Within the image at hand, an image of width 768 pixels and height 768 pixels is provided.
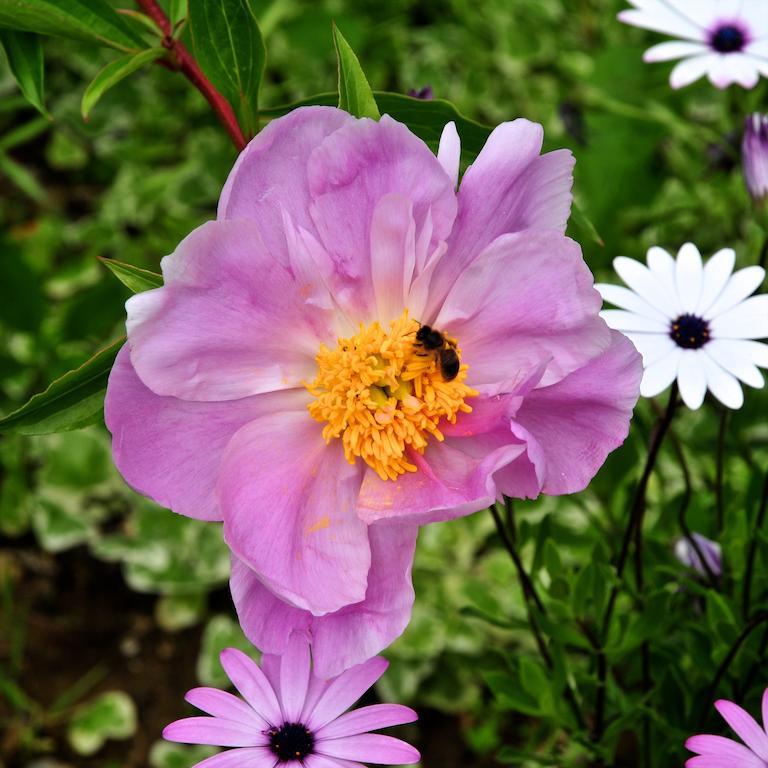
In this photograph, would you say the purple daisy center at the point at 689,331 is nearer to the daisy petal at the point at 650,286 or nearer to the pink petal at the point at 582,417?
the daisy petal at the point at 650,286

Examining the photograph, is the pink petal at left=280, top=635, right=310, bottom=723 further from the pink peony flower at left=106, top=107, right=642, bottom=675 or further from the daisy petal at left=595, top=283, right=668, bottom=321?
the daisy petal at left=595, top=283, right=668, bottom=321

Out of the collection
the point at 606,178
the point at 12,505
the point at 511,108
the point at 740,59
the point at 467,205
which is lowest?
the point at 467,205

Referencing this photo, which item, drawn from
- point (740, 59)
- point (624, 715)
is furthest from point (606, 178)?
point (624, 715)

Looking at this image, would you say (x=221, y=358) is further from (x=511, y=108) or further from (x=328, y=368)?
(x=511, y=108)

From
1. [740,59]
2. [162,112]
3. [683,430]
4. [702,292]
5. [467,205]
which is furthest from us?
[162,112]

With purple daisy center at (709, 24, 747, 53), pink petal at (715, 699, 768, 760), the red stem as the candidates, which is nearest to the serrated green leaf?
the red stem

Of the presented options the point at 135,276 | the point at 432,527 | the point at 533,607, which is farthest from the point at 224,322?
the point at 432,527

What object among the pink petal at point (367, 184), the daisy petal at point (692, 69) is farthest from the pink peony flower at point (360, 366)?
the daisy petal at point (692, 69)

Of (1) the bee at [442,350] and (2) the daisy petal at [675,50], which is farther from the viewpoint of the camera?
(2) the daisy petal at [675,50]
